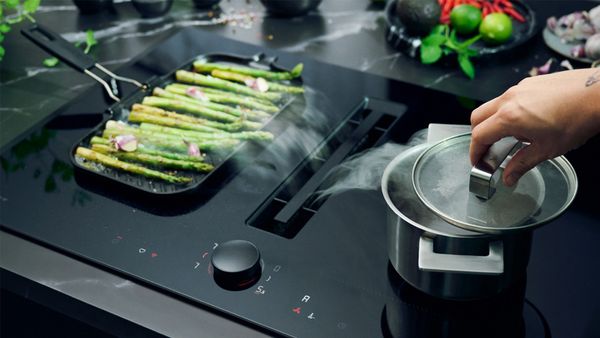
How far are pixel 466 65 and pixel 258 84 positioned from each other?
438mm

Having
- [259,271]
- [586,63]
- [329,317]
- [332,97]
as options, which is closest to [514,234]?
[329,317]

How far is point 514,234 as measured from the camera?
902 millimetres

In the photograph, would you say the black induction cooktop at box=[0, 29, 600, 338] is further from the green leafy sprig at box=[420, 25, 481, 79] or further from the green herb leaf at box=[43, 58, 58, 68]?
the green herb leaf at box=[43, 58, 58, 68]

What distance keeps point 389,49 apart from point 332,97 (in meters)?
0.28

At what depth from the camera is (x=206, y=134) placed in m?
1.37

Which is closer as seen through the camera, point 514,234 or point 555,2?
point 514,234

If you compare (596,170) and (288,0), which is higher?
(288,0)

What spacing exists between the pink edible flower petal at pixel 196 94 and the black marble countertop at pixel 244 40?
294mm

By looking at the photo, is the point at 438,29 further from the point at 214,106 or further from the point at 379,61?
the point at 214,106

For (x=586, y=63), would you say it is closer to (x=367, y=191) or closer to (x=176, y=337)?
(x=367, y=191)

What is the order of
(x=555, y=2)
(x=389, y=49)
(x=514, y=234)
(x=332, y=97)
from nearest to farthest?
(x=514, y=234)
(x=332, y=97)
(x=389, y=49)
(x=555, y=2)

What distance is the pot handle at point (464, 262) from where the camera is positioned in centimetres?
88

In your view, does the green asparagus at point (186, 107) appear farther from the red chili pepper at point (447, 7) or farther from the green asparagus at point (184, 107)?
the red chili pepper at point (447, 7)

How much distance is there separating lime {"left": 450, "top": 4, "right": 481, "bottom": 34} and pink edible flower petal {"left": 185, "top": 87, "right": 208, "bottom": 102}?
1.91 feet
